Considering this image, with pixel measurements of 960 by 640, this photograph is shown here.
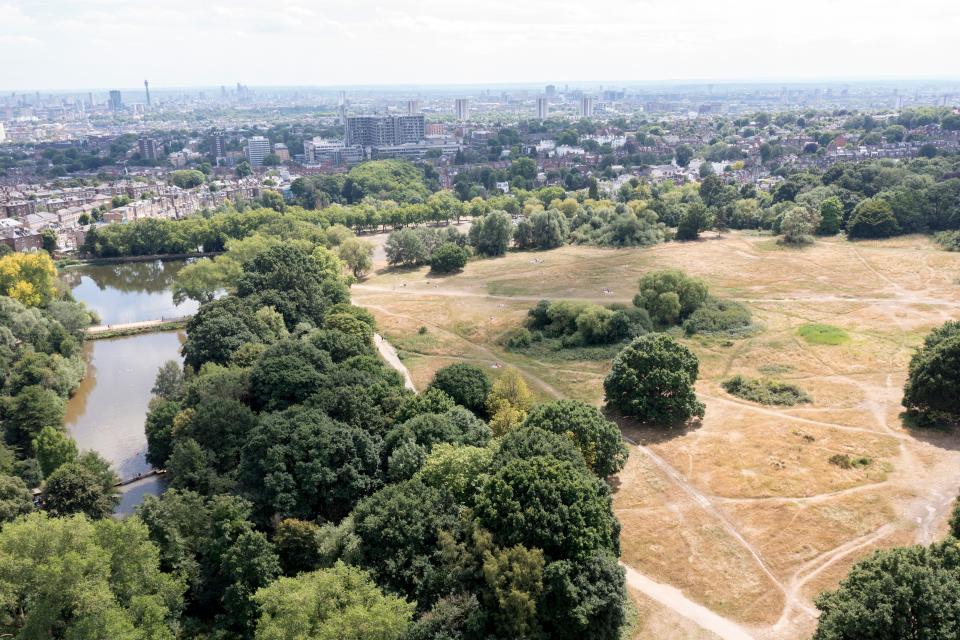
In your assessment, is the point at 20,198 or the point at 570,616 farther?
the point at 20,198

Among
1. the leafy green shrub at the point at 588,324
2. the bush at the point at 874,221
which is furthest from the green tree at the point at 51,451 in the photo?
the bush at the point at 874,221

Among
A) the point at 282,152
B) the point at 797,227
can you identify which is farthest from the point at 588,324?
the point at 282,152

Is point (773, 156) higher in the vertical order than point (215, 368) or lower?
higher

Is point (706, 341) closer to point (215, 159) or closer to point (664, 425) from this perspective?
point (664, 425)

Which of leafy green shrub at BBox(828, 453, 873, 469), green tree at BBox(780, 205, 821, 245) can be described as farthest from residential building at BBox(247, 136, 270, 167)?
leafy green shrub at BBox(828, 453, 873, 469)

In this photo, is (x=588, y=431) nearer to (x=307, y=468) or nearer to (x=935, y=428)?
(x=307, y=468)

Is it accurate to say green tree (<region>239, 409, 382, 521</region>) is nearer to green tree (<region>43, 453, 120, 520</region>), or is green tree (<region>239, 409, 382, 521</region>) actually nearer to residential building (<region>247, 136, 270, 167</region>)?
green tree (<region>43, 453, 120, 520</region>)

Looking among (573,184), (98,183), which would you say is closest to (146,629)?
(573,184)
